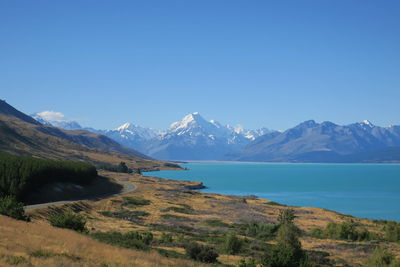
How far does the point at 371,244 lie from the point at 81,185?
6209cm

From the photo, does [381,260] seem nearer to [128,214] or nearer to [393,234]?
[393,234]

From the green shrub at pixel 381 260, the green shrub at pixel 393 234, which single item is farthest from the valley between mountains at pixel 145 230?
the green shrub at pixel 381 260

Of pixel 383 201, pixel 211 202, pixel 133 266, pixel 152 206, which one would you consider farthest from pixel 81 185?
pixel 383 201

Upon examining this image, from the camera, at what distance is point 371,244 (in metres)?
44.8

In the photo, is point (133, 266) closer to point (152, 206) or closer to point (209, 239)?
point (209, 239)

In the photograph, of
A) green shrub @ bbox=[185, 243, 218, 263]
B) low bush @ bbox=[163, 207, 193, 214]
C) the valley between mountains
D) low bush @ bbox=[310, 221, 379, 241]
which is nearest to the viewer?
the valley between mountains

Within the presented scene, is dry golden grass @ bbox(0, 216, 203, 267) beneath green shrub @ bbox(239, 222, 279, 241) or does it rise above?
beneath

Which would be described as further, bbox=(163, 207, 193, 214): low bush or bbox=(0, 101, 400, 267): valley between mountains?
bbox=(163, 207, 193, 214): low bush

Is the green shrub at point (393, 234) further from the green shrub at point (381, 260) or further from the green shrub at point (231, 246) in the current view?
the green shrub at point (231, 246)

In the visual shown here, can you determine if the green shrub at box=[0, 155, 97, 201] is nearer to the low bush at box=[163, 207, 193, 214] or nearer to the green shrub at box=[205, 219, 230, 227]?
the low bush at box=[163, 207, 193, 214]

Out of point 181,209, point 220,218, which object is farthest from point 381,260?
point 181,209

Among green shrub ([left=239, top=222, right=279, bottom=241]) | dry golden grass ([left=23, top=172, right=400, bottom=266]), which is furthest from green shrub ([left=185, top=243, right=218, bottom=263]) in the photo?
green shrub ([left=239, top=222, right=279, bottom=241])

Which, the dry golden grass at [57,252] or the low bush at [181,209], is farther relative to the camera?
the low bush at [181,209]

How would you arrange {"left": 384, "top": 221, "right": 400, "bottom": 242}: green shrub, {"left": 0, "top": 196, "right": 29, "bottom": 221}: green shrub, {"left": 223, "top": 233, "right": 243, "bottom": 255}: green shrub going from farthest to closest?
{"left": 384, "top": 221, "right": 400, "bottom": 242}: green shrub < {"left": 0, "top": 196, "right": 29, "bottom": 221}: green shrub < {"left": 223, "top": 233, "right": 243, "bottom": 255}: green shrub
